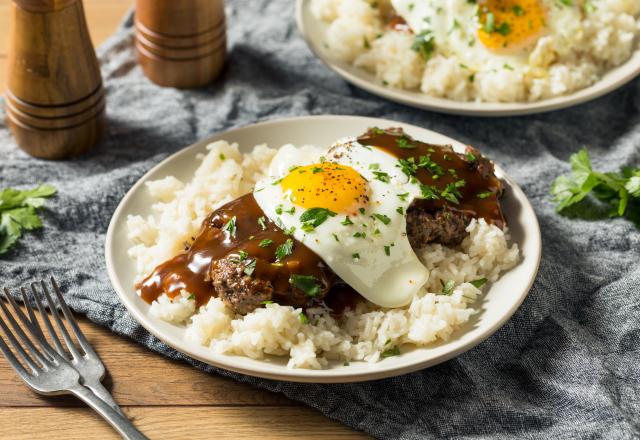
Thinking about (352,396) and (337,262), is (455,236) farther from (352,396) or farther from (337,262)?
(352,396)

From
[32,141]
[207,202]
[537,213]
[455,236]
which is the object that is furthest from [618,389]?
[32,141]

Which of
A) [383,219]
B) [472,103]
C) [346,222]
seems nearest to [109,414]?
[346,222]

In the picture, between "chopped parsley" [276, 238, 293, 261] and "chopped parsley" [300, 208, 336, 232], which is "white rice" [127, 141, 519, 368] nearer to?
"chopped parsley" [276, 238, 293, 261]

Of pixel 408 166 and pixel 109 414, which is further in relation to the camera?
pixel 408 166

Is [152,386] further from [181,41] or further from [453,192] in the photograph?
[181,41]

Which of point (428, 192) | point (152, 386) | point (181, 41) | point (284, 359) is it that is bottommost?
point (152, 386)

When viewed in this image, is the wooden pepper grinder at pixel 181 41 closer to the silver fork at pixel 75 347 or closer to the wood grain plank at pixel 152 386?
the silver fork at pixel 75 347

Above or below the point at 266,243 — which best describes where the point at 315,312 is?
below
